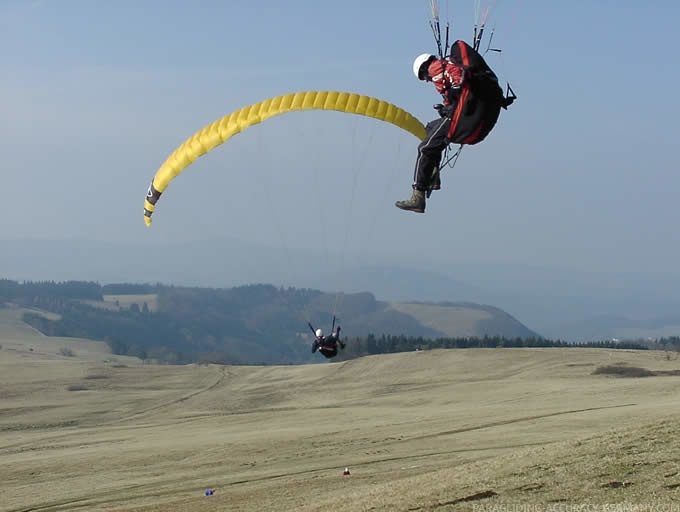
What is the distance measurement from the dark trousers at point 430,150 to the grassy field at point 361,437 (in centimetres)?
619

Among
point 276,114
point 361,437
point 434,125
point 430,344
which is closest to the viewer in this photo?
point 434,125

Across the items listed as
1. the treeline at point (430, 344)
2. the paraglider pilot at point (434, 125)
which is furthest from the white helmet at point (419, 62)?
the treeline at point (430, 344)

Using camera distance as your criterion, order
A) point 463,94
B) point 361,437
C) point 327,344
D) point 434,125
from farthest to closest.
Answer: point 361,437, point 327,344, point 434,125, point 463,94

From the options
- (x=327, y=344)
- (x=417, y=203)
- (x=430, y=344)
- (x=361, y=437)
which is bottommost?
(x=361, y=437)

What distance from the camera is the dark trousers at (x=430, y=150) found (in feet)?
49.2

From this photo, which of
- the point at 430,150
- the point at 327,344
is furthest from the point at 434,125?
the point at 327,344

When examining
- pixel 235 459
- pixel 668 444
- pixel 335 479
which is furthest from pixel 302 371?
pixel 668 444

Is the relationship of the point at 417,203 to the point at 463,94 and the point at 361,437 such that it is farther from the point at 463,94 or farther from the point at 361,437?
the point at 361,437

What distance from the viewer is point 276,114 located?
1964 cm

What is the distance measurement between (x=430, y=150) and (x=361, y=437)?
21.4 metres

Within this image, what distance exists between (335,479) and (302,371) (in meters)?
57.0

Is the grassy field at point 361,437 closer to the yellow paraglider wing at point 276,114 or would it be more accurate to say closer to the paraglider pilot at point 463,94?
the paraglider pilot at point 463,94

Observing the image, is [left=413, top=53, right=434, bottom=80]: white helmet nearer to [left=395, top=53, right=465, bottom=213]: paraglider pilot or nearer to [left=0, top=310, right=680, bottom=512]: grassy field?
[left=395, top=53, right=465, bottom=213]: paraglider pilot

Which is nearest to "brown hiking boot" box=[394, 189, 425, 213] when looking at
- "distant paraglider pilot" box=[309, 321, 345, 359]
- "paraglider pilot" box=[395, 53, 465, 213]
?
"paraglider pilot" box=[395, 53, 465, 213]
